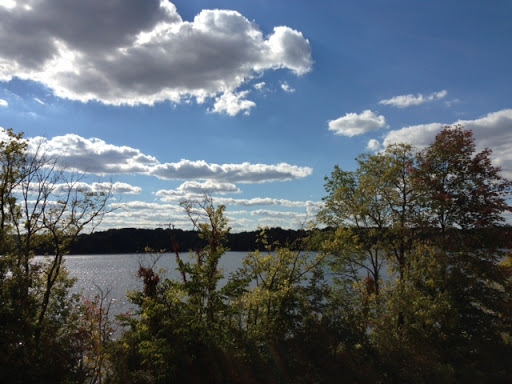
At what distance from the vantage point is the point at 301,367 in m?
16.4

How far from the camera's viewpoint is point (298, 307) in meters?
18.1

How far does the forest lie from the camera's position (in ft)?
46.2

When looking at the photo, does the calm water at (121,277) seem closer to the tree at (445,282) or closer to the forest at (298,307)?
the forest at (298,307)

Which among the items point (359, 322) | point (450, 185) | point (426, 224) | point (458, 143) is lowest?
point (359, 322)

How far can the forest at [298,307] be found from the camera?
46.2 feet

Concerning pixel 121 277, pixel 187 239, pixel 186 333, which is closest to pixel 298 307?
pixel 186 333

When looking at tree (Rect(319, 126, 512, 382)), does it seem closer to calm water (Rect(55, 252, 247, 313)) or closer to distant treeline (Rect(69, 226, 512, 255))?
distant treeline (Rect(69, 226, 512, 255))

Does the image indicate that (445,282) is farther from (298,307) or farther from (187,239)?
(187,239)

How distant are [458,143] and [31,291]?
63.1 ft

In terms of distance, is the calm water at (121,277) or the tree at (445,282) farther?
the calm water at (121,277)

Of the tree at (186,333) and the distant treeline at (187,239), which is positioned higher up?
the distant treeline at (187,239)

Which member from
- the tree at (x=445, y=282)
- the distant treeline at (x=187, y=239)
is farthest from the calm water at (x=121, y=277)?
the tree at (x=445, y=282)

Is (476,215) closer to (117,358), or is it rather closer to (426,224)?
(426,224)

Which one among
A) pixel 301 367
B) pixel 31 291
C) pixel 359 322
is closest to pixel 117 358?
pixel 31 291
